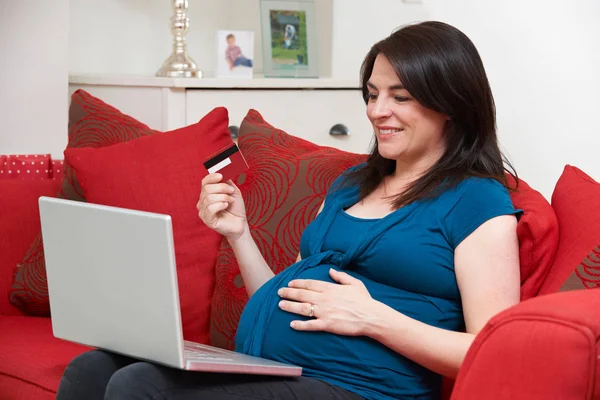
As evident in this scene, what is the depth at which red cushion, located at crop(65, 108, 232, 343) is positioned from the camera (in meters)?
1.99

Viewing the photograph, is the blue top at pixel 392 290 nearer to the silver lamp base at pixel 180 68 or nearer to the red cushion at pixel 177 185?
the red cushion at pixel 177 185

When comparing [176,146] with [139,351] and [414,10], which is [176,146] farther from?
[414,10]

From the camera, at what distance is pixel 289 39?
3.23 meters

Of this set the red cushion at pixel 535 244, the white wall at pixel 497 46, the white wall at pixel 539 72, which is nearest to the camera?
the red cushion at pixel 535 244

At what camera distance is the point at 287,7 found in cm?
324

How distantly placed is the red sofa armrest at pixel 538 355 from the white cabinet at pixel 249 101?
72.4 inches

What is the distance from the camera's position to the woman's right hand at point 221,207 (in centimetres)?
166

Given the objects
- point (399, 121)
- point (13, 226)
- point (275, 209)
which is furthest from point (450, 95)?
point (13, 226)

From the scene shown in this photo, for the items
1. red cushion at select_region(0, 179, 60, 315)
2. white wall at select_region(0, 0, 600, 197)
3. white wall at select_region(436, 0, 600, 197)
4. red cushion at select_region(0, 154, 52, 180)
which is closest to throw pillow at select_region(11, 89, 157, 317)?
red cushion at select_region(0, 179, 60, 315)

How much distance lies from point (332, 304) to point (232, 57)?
1.73 meters

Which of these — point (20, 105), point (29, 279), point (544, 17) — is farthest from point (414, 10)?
point (29, 279)

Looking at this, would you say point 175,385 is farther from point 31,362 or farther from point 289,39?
point 289,39

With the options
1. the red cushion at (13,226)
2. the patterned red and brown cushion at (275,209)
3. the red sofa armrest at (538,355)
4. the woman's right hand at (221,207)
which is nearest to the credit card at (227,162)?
the woman's right hand at (221,207)

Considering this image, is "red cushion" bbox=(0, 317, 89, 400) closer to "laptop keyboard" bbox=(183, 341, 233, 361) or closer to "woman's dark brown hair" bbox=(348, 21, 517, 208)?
"laptop keyboard" bbox=(183, 341, 233, 361)
